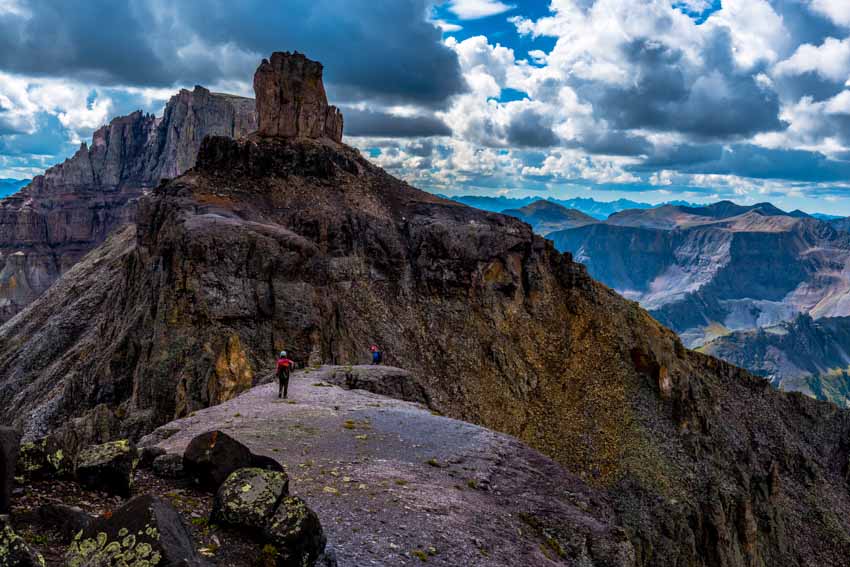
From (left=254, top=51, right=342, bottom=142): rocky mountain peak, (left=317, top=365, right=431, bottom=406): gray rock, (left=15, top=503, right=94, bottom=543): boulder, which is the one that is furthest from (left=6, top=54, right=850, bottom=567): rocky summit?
(left=15, top=503, right=94, bottom=543): boulder

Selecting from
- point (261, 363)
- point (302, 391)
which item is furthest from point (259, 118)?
point (302, 391)

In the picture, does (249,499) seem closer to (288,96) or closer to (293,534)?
(293,534)

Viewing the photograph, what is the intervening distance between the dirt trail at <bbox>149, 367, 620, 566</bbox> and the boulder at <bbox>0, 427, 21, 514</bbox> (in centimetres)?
638

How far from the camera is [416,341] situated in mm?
72000

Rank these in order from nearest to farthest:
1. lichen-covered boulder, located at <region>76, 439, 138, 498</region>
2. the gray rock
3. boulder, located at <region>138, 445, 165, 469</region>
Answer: lichen-covered boulder, located at <region>76, 439, 138, 498</region> → boulder, located at <region>138, 445, 165, 469</region> → the gray rock

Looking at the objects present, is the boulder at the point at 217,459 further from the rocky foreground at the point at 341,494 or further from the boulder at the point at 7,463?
the boulder at the point at 7,463

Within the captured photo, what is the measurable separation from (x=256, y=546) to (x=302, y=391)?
74.2 feet

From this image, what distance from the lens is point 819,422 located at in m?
87.5

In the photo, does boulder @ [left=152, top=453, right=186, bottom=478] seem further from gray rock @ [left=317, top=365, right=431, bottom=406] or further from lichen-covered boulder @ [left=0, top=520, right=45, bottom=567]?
gray rock @ [left=317, top=365, right=431, bottom=406]

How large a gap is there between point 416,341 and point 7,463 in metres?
62.5

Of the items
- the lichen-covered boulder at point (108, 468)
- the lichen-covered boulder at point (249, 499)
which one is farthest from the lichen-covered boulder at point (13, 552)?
the lichen-covered boulder at point (108, 468)

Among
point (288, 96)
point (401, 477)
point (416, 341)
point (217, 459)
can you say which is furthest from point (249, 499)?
point (288, 96)

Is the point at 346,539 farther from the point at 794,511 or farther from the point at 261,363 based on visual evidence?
the point at 794,511

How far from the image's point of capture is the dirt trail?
15.0m
